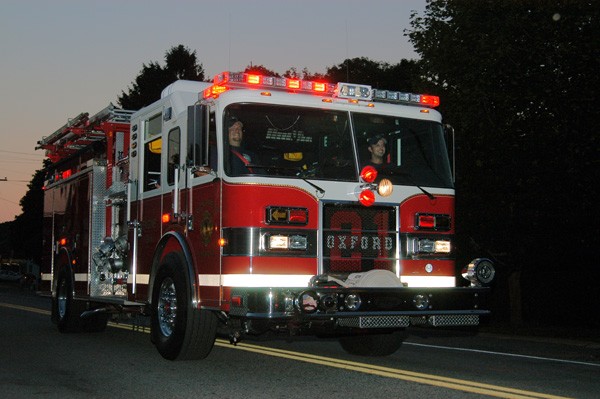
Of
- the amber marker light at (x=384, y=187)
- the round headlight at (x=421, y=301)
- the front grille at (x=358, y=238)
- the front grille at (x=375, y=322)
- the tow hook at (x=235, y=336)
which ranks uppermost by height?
the amber marker light at (x=384, y=187)

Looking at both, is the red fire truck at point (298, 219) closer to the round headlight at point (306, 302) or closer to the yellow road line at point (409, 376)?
the round headlight at point (306, 302)

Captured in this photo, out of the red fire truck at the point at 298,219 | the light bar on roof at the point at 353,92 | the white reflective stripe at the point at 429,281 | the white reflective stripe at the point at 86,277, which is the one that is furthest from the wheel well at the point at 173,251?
the light bar on roof at the point at 353,92

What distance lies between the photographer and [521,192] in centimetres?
1925

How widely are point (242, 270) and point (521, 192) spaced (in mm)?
11726

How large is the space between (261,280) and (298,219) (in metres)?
0.73

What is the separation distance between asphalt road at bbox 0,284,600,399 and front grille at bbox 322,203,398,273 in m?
1.08

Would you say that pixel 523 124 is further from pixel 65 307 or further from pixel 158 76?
pixel 158 76

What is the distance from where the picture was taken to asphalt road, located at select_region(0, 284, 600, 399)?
8.02 metres

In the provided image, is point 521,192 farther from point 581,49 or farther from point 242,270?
point 242,270

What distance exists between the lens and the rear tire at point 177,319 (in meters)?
9.40

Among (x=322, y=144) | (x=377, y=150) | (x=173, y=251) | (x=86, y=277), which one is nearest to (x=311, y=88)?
Answer: (x=322, y=144)

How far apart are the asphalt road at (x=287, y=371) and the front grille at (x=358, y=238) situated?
3.56 feet

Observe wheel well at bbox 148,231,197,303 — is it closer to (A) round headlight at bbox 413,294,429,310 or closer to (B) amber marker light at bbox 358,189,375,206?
(B) amber marker light at bbox 358,189,375,206

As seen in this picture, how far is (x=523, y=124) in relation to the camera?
1867cm
